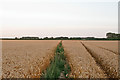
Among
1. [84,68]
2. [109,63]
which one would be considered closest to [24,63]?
[84,68]

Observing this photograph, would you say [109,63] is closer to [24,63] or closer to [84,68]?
[84,68]

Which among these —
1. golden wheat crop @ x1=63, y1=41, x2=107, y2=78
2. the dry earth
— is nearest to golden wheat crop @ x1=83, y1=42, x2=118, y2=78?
golden wheat crop @ x1=63, y1=41, x2=107, y2=78

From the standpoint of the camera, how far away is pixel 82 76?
569 centimetres

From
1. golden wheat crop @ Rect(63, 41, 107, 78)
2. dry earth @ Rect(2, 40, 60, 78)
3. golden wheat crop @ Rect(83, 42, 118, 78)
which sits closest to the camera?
dry earth @ Rect(2, 40, 60, 78)

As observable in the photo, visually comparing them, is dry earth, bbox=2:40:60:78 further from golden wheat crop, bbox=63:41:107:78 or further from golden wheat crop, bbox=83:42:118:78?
golden wheat crop, bbox=83:42:118:78

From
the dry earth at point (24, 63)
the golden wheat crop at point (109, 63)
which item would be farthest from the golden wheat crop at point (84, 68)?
the dry earth at point (24, 63)

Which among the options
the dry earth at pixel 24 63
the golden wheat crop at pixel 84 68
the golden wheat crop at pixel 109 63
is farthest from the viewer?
the golden wheat crop at pixel 109 63

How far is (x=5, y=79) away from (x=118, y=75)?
539 cm

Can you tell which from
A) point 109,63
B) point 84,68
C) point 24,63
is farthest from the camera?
point 109,63

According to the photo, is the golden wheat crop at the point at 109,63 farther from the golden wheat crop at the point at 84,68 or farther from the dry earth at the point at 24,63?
the dry earth at the point at 24,63

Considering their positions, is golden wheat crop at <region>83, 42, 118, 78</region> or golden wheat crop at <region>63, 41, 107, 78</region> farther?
golden wheat crop at <region>83, 42, 118, 78</region>

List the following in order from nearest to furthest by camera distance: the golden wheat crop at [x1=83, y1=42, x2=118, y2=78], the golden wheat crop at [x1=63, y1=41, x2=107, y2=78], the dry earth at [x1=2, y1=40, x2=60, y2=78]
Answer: the dry earth at [x1=2, y1=40, x2=60, y2=78] < the golden wheat crop at [x1=63, y1=41, x2=107, y2=78] < the golden wheat crop at [x1=83, y1=42, x2=118, y2=78]

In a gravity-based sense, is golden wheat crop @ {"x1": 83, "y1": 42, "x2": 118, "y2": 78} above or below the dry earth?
below

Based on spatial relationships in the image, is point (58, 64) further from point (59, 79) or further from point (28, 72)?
point (28, 72)
